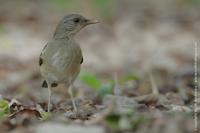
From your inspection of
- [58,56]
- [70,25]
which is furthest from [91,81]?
[58,56]

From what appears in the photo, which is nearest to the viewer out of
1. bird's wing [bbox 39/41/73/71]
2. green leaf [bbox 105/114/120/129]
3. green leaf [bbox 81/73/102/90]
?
green leaf [bbox 105/114/120/129]

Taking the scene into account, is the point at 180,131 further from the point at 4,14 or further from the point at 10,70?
the point at 4,14

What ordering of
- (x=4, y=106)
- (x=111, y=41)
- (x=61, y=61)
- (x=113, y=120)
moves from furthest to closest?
(x=111, y=41), (x=61, y=61), (x=4, y=106), (x=113, y=120)

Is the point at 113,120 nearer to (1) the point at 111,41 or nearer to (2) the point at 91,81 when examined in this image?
(2) the point at 91,81

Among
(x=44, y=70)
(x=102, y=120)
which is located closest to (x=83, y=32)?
(x=44, y=70)

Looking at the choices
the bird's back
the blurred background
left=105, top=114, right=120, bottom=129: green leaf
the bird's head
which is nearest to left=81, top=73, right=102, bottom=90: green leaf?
the blurred background

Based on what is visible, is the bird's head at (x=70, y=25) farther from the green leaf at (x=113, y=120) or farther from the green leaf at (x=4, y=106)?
the green leaf at (x=113, y=120)

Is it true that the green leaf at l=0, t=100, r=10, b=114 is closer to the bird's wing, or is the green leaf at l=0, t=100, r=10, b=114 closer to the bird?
the bird
